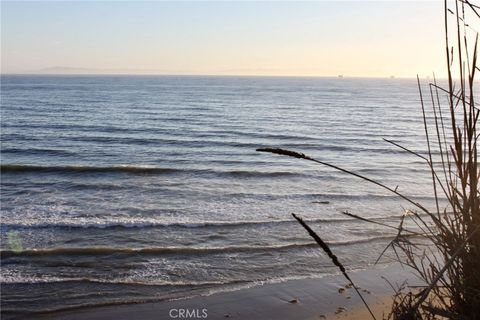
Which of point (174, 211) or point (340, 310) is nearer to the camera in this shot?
point (340, 310)

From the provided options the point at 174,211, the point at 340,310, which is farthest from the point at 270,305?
the point at 174,211

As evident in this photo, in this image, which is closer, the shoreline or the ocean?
the shoreline

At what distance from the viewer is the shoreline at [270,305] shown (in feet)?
20.8

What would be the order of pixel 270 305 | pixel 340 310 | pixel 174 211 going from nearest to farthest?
pixel 340 310 → pixel 270 305 → pixel 174 211

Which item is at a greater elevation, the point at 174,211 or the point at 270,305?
the point at 174,211

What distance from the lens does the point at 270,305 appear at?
6.61 meters

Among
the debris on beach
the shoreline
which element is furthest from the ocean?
the debris on beach

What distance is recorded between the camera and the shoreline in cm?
633

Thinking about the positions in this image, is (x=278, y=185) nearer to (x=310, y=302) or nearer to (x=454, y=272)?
(x=310, y=302)

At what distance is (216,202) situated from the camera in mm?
12117

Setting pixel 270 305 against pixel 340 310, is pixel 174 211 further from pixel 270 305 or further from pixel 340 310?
pixel 340 310

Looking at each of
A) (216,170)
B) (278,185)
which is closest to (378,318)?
(278,185)

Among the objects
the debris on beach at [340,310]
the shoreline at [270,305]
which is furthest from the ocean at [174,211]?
the debris on beach at [340,310]

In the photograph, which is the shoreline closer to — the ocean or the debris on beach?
the debris on beach
